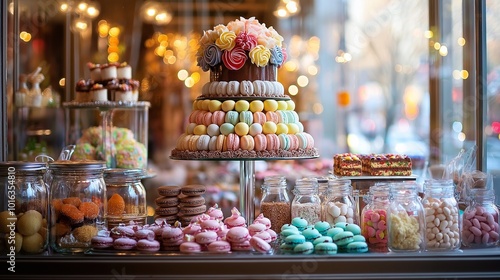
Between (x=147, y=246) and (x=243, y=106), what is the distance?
891 millimetres

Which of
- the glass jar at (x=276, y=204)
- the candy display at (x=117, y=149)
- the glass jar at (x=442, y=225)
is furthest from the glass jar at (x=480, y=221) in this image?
the candy display at (x=117, y=149)

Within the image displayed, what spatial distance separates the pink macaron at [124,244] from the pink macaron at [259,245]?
523 millimetres

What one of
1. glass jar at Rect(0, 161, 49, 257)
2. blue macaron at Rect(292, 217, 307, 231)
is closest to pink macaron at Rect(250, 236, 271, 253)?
blue macaron at Rect(292, 217, 307, 231)

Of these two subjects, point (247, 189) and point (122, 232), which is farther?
point (247, 189)

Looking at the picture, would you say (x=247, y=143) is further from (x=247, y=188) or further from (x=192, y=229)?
(x=192, y=229)

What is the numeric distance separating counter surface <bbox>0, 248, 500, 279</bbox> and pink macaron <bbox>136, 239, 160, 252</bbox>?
67 millimetres

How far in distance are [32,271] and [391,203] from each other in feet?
5.21

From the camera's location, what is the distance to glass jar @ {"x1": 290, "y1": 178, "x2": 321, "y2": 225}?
3219mm

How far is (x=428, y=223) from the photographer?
2.91 meters

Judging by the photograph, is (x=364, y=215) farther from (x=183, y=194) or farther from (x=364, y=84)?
(x=364, y=84)

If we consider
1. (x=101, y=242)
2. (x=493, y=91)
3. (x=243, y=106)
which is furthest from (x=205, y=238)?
(x=493, y=91)

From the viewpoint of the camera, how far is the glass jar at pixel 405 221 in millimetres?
2863

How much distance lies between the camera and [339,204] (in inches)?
125

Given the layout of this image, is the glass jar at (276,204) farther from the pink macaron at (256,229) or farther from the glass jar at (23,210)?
the glass jar at (23,210)
